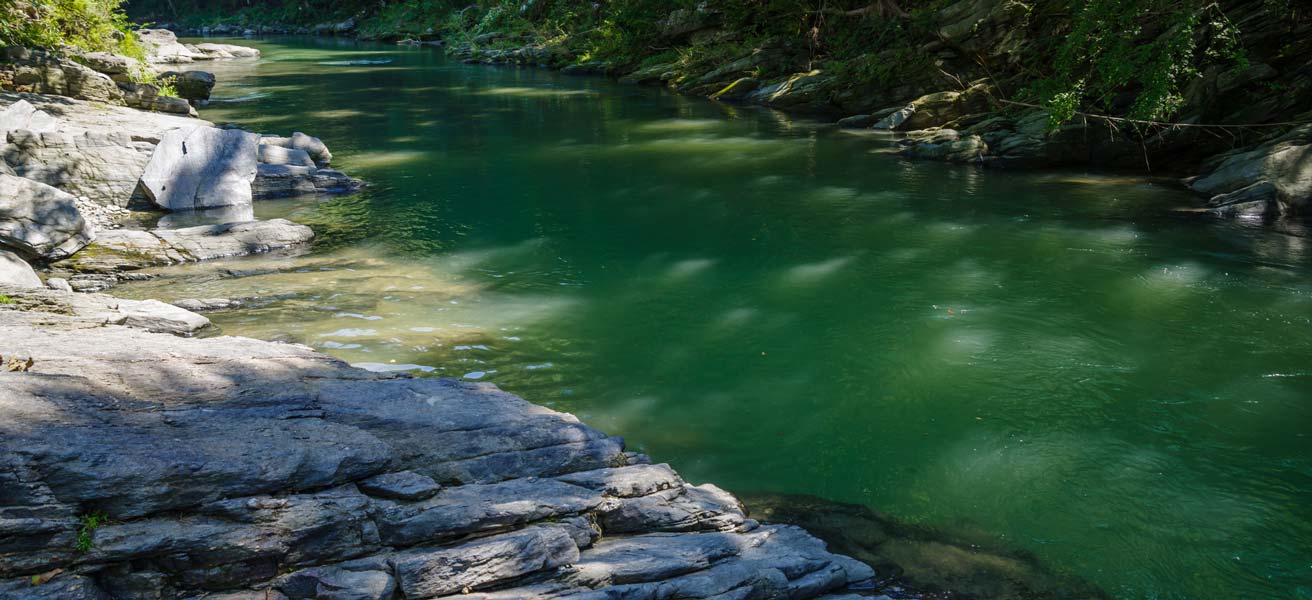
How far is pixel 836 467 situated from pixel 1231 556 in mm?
2403

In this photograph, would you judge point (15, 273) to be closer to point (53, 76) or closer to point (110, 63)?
point (53, 76)

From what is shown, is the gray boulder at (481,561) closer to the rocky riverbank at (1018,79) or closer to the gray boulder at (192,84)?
the rocky riverbank at (1018,79)

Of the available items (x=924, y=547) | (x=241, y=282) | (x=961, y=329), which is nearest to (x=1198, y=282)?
(x=961, y=329)

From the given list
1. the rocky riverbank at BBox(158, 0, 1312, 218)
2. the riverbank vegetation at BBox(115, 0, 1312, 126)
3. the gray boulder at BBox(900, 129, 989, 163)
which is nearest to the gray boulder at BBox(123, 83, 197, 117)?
the rocky riverbank at BBox(158, 0, 1312, 218)

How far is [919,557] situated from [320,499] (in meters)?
3.32

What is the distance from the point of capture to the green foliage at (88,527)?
3.39 metres

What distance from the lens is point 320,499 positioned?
392 cm

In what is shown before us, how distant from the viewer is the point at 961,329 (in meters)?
8.65

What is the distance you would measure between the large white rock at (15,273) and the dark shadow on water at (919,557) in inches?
268

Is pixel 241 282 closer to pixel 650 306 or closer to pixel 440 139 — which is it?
pixel 650 306

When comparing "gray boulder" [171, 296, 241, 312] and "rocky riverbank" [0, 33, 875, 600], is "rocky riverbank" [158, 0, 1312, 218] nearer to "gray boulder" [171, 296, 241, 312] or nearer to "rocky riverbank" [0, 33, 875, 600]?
"rocky riverbank" [0, 33, 875, 600]

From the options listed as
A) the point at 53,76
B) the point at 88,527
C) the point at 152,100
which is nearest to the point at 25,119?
the point at 53,76

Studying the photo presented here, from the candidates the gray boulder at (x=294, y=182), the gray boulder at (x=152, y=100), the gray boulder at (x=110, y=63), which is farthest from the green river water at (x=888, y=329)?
the gray boulder at (x=110, y=63)

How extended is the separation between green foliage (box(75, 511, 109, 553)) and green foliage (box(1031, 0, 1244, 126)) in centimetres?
1445
